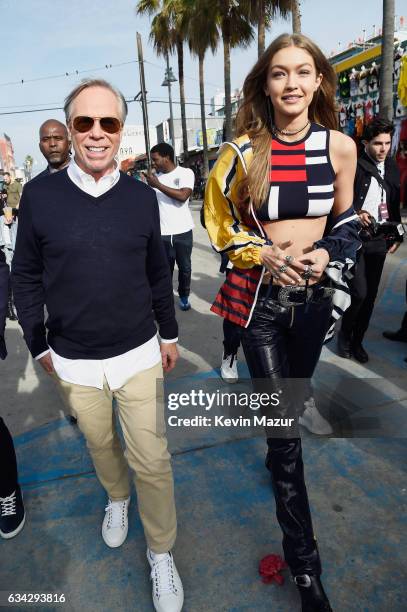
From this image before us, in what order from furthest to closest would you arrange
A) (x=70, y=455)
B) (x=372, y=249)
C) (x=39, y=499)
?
(x=372, y=249) < (x=70, y=455) < (x=39, y=499)

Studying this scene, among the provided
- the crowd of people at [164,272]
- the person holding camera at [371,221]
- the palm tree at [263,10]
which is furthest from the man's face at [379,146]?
the palm tree at [263,10]

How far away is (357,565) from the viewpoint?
1.95 metres

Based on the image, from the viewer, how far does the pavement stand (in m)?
1.88

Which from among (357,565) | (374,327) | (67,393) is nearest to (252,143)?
(67,393)

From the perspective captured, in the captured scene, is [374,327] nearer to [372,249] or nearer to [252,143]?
[372,249]

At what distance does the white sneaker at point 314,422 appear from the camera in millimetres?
2896

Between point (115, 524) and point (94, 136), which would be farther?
point (115, 524)

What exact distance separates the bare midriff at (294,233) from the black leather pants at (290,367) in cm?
20

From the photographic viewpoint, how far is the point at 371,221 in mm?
3633

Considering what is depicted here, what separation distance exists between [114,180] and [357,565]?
2005 mm

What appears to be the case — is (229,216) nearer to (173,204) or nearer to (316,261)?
(316,261)

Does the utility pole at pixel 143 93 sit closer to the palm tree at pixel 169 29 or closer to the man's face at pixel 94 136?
the palm tree at pixel 169 29

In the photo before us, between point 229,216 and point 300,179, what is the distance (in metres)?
0.37

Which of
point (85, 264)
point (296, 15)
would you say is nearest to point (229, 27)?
point (296, 15)
